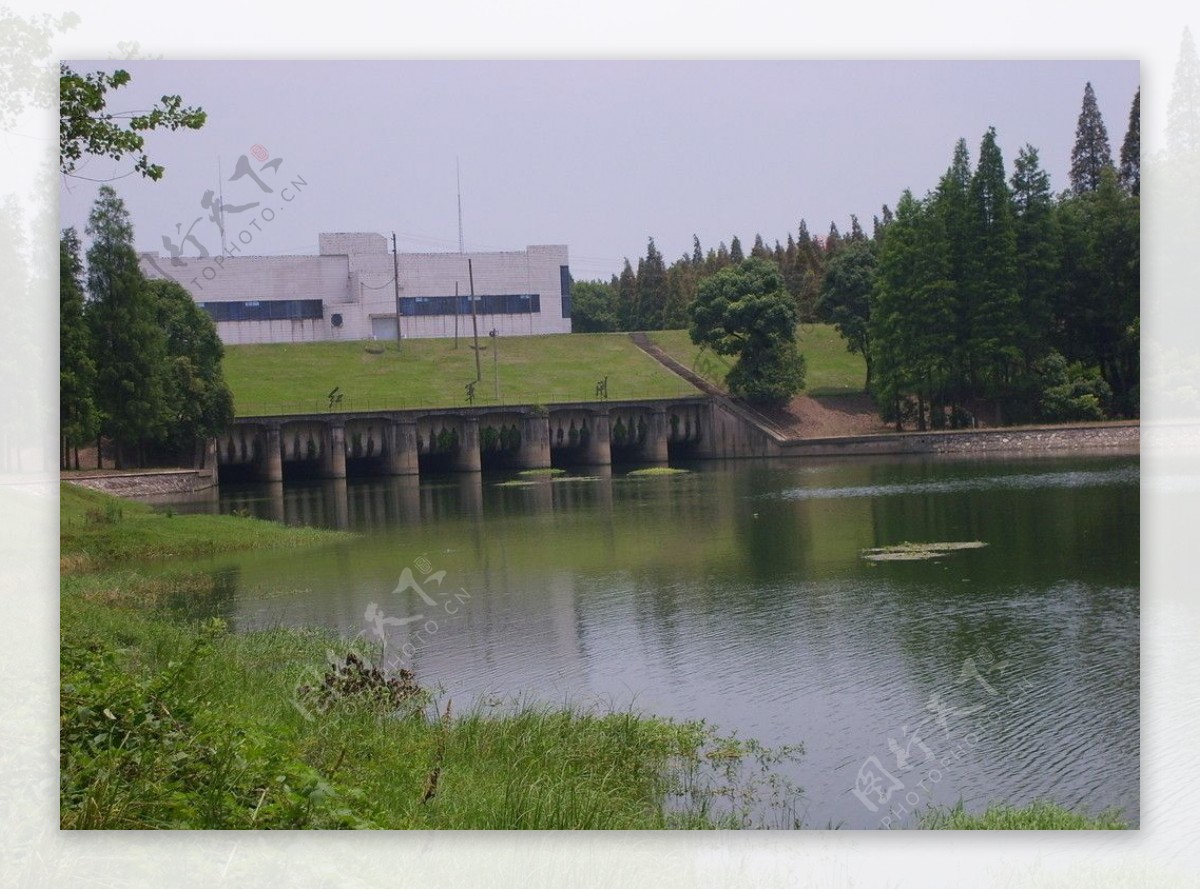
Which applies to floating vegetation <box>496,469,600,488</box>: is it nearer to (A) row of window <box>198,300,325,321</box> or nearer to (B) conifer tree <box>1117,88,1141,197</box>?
(A) row of window <box>198,300,325,321</box>

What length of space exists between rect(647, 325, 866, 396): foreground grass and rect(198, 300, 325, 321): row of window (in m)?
17.7

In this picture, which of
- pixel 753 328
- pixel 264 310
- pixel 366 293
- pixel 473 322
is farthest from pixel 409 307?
pixel 753 328

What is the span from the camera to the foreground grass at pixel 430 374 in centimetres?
5638

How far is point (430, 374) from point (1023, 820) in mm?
53791

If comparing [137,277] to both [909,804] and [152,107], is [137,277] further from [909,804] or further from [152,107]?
[909,804]

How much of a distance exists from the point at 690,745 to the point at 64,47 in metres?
7.22

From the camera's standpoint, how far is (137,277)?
128 ft

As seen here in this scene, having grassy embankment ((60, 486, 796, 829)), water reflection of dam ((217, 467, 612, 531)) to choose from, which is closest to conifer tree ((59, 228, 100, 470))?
water reflection of dam ((217, 467, 612, 531))

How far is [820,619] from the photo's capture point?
17.0m

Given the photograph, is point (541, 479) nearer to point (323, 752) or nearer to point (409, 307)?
point (409, 307)

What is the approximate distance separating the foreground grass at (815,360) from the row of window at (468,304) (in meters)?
6.94

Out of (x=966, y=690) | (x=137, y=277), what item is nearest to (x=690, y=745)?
(x=966, y=690)

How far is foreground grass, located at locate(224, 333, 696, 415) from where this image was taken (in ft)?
185

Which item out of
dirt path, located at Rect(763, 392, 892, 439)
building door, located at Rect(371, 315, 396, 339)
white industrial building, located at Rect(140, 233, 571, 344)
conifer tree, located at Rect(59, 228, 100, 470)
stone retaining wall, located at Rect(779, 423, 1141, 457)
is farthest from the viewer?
building door, located at Rect(371, 315, 396, 339)
